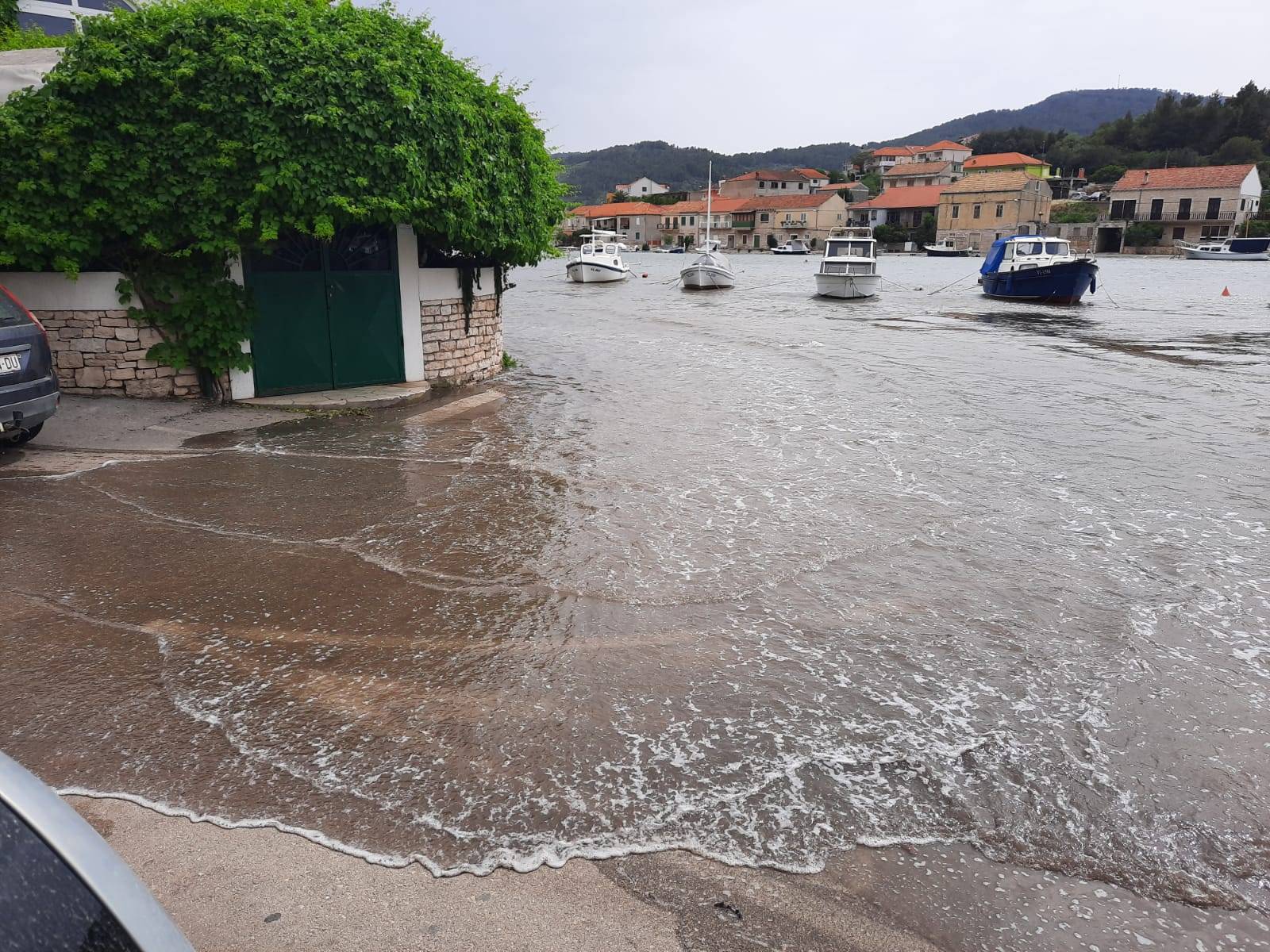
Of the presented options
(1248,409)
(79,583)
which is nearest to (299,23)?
(79,583)

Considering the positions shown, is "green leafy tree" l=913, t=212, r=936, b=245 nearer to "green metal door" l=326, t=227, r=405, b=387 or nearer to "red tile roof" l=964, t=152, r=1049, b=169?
"red tile roof" l=964, t=152, r=1049, b=169

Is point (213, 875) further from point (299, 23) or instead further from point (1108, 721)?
point (299, 23)

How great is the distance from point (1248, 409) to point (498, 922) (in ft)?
45.6

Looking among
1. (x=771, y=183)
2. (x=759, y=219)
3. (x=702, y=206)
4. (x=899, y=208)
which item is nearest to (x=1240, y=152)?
(x=899, y=208)

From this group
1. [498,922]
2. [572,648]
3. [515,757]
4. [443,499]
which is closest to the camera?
[498,922]

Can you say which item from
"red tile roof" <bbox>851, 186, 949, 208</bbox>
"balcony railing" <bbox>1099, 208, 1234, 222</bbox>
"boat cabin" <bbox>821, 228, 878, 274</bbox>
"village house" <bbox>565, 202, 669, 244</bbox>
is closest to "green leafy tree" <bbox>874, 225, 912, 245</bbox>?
"red tile roof" <bbox>851, 186, 949, 208</bbox>

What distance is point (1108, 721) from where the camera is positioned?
4215 millimetres

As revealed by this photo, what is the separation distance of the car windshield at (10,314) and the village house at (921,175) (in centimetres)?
12820

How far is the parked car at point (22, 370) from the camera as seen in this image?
7168 millimetres

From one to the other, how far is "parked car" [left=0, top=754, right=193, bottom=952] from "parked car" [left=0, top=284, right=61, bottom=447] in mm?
7165

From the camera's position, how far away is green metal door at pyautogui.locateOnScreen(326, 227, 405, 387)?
36.0 ft

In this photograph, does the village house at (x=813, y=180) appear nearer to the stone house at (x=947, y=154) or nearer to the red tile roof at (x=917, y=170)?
the red tile roof at (x=917, y=170)

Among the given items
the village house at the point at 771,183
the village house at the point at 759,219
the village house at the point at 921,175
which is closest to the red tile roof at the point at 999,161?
the village house at the point at 921,175

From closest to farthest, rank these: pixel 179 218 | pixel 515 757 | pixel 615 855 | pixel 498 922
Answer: pixel 498 922
pixel 615 855
pixel 515 757
pixel 179 218
